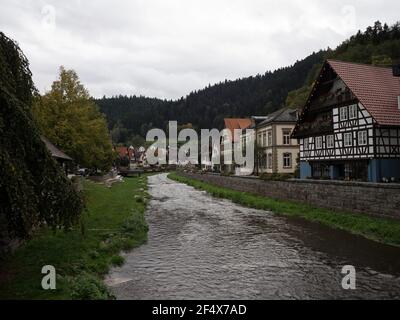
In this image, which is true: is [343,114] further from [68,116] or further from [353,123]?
[68,116]

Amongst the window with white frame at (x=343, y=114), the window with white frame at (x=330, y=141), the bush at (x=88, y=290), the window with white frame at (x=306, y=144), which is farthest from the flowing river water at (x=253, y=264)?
the window with white frame at (x=306, y=144)

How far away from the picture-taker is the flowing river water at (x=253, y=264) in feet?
36.0

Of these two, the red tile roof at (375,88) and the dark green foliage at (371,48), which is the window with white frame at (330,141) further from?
the dark green foliage at (371,48)

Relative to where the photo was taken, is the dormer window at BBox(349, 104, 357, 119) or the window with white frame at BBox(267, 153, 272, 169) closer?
the dormer window at BBox(349, 104, 357, 119)

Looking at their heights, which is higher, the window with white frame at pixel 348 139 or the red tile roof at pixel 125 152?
the red tile roof at pixel 125 152

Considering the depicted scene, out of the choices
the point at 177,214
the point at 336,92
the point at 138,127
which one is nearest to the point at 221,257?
the point at 177,214

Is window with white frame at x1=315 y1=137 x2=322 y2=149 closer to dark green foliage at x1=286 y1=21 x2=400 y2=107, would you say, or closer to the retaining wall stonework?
the retaining wall stonework

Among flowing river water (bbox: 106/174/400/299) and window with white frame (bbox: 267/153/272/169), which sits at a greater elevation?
window with white frame (bbox: 267/153/272/169)

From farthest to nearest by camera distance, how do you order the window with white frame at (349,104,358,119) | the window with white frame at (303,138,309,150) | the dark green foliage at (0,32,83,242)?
1. the window with white frame at (303,138,309,150)
2. the window with white frame at (349,104,358,119)
3. the dark green foliage at (0,32,83,242)

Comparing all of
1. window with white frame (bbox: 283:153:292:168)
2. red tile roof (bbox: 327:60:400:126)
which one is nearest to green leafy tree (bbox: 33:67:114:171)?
red tile roof (bbox: 327:60:400:126)

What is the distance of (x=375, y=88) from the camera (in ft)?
99.3

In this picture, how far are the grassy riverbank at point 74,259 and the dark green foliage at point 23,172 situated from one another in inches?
61.9

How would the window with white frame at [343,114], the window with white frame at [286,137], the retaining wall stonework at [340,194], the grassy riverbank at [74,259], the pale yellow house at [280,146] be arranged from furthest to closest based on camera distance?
the window with white frame at [286,137], the pale yellow house at [280,146], the window with white frame at [343,114], the retaining wall stonework at [340,194], the grassy riverbank at [74,259]

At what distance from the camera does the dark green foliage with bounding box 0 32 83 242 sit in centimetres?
794
